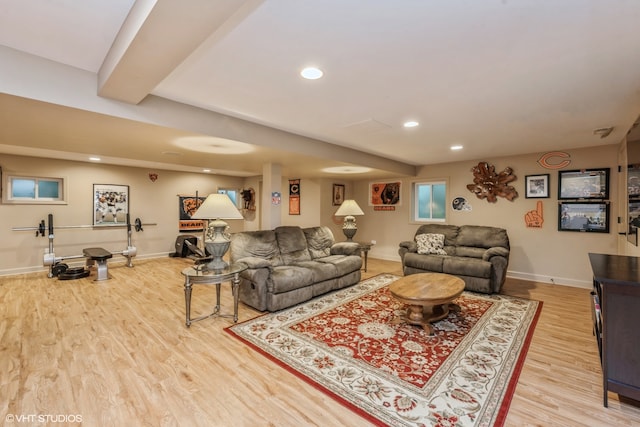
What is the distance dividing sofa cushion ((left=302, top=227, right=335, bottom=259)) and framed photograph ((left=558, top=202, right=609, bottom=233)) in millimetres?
3960

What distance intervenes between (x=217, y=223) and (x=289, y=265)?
1.33 meters

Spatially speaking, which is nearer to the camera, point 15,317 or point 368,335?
point 368,335

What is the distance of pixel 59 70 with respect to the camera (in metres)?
2.12

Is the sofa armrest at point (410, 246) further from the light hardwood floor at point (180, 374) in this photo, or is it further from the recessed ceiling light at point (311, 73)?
the recessed ceiling light at point (311, 73)

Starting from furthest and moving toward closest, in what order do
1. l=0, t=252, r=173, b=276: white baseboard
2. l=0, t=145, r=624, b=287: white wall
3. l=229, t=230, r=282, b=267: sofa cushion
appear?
1. l=0, t=252, r=173, b=276: white baseboard
2. l=0, t=145, r=624, b=287: white wall
3. l=229, t=230, r=282, b=267: sofa cushion

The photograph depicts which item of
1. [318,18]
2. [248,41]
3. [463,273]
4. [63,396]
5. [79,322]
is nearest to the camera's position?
[318,18]

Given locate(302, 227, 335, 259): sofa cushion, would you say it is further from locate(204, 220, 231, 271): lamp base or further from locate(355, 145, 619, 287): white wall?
locate(355, 145, 619, 287): white wall

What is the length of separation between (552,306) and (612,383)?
2.23 metres

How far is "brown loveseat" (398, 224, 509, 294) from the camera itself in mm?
4242

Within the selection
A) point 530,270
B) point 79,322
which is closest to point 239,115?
point 79,322

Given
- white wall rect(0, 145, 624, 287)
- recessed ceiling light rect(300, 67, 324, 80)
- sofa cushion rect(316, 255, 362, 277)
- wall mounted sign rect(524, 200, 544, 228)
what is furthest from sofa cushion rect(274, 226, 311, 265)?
wall mounted sign rect(524, 200, 544, 228)

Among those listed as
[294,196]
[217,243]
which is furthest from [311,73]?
[294,196]

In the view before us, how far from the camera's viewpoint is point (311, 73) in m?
2.19

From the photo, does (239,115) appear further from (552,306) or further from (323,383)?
(552,306)
